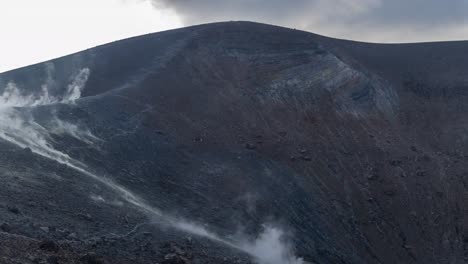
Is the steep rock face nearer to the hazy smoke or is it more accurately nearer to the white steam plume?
the white steam plume

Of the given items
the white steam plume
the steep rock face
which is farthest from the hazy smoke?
the steep rock face

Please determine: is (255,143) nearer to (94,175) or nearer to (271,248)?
(271,248)

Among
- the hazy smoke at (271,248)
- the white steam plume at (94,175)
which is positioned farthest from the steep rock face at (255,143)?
the hazy smoke at (271,248)

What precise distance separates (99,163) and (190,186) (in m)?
4.85

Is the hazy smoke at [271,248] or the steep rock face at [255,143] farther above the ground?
the steep rock face at [255,143]

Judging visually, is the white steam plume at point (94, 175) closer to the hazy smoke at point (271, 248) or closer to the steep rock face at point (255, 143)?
the hazy smoke at point (271, 248)

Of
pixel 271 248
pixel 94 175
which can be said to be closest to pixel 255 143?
pixel 271 248

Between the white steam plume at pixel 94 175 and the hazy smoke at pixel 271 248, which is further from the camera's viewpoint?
the hazy smoke at pixel 271 248

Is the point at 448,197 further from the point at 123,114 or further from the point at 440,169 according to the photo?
the point at 123,114

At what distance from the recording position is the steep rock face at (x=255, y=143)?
25.3 metres

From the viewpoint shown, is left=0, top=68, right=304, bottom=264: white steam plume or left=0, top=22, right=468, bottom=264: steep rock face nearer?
left=0, top=68, right=304, bottom=264: white steam plume

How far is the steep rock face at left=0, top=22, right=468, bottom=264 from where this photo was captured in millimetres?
25297

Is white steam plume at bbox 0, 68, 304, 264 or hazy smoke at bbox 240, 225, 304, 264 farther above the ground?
white steam plume at bbox 0, 68, 304, 264

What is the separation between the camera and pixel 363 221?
3297 cm
